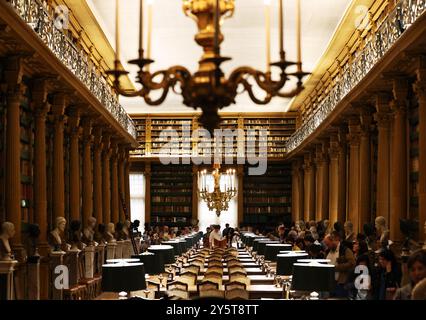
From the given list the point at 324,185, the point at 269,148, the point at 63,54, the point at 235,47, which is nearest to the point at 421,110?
the point at 63,54

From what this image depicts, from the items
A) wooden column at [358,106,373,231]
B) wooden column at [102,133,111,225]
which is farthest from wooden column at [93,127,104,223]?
wooden column at [358,106,373,231]

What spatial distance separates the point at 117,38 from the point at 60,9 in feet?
37.0

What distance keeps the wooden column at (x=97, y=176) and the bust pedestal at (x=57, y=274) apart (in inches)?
248

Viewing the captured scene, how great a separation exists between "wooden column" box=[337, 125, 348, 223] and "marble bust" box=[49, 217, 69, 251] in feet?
23.6

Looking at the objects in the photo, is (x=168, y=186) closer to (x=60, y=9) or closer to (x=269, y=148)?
(x=269, y=148)

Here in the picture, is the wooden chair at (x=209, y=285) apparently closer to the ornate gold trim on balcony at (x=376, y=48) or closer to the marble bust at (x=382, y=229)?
the ornate gold trim on balcony at (x=376, y=48)

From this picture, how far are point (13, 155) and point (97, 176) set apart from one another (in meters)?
8.07

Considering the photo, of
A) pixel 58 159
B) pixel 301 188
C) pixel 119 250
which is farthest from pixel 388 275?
pixel 301 188

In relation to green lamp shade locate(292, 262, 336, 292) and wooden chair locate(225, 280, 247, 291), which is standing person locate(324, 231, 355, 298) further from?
green lamp shade locate(292, 262, 336, 292)

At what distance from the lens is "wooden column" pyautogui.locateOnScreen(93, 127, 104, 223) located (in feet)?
58.6

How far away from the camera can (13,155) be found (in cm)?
1001

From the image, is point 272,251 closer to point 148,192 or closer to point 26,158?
point 26,158

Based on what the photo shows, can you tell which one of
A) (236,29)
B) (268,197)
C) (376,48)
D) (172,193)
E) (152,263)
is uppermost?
(236,29)
